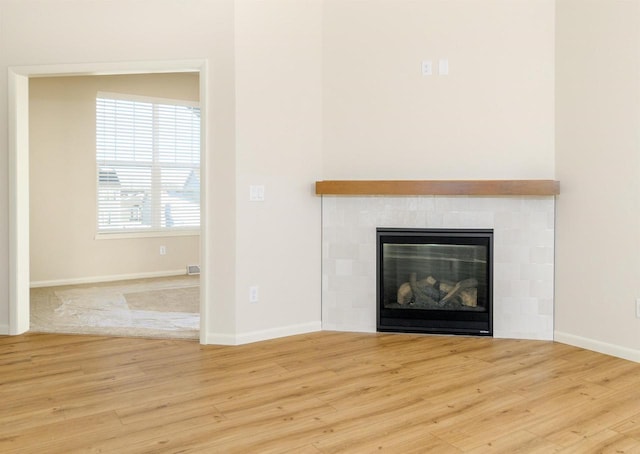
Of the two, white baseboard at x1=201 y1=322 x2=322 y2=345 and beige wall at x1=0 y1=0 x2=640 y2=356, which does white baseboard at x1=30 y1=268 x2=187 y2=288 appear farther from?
white baseboard at x1=201 y1=322 x2=322 y2=345

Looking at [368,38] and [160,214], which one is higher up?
[368,38]

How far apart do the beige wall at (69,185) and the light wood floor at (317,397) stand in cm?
249

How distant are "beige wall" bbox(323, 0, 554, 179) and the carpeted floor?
1865 millimetres

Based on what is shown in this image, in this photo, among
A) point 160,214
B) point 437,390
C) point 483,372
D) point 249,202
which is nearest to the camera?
point 437,390

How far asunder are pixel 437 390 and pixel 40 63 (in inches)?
143

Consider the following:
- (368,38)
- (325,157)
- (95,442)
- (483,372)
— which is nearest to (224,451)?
(95,442)

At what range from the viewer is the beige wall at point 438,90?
12.9 feet

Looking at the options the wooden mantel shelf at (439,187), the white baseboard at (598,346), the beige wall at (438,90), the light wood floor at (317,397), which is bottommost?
the light wood floor at (317,397)

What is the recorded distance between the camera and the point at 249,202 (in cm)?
387

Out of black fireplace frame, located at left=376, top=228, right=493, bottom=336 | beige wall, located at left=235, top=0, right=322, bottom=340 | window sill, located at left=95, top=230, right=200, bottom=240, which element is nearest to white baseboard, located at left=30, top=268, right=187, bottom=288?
window sill, located at left=95, top=230, right=200, bottom=240

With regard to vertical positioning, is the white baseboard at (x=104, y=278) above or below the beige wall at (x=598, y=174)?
below

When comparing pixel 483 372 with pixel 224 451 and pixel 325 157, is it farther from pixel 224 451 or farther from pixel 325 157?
pixel 325 157

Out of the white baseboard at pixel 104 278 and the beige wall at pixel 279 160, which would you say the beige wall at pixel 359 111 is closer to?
the beige wall at pixel 279 160

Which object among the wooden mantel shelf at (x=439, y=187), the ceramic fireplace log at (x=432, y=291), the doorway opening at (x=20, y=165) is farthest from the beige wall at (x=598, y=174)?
the doorway opening at (x=20, y=165)
